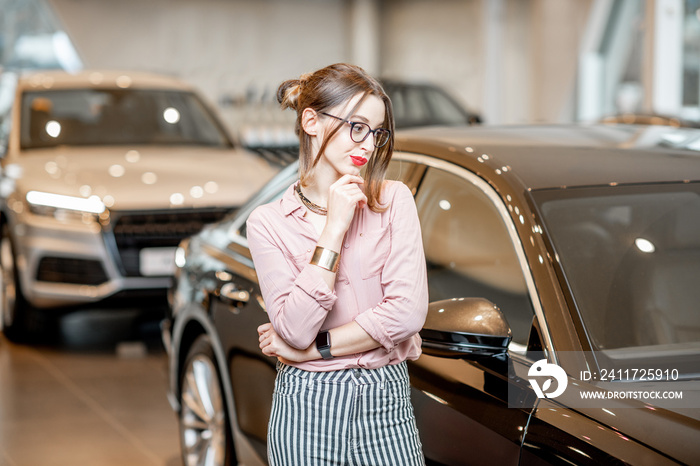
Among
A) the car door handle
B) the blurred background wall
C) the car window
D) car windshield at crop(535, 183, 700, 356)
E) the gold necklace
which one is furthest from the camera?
the blurred background wall

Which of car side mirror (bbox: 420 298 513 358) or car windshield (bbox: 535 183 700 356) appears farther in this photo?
car windshield (bbox: 535 183 700 356)

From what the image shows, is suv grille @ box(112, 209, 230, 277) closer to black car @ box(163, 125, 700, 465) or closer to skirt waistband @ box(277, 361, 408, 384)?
black car @ box(163, 125, 700, 465)

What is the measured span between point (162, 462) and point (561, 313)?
2132 millimetres

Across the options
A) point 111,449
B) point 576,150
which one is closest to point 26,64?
point 111,449

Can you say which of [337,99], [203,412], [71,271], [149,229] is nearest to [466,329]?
[337,99]

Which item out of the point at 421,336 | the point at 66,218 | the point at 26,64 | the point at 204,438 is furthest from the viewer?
the point at 26,64

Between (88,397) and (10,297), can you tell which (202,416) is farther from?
(10,297)

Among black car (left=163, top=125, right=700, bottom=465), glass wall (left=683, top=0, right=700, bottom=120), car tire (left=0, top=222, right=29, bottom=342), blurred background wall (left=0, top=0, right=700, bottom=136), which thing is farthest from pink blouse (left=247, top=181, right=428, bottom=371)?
blurred background wall (left=0, top=0, right=700, bottom=136)

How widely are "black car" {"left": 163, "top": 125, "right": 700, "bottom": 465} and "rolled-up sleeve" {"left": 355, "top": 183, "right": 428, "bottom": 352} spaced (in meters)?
0.27

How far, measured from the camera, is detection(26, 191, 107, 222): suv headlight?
514 centimetres

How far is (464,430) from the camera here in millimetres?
1956

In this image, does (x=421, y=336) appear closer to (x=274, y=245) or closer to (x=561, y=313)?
(x=561, y=313)

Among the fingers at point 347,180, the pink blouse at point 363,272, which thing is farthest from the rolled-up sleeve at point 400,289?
the fingers at point 347,180

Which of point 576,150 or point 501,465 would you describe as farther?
point 576,150
